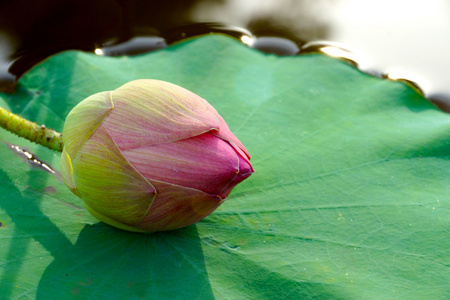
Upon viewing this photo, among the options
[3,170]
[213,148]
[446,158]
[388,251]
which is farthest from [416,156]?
[3,170]

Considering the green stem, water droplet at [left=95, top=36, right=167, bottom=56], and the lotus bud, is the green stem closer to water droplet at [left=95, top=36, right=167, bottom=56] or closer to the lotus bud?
the lotus bud

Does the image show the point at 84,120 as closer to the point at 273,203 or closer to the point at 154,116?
the point at 154,116

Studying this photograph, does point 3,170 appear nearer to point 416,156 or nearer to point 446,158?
point 416,156

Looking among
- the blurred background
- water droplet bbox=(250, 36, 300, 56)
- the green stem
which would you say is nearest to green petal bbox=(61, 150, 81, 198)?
the green stem

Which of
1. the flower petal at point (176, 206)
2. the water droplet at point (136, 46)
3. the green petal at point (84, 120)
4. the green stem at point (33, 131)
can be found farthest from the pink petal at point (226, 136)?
the water droplet at point (136, 46)

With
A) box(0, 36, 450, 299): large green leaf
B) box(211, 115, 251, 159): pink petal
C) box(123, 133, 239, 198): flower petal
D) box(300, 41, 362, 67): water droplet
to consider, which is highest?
box(300, 41, 362, 67): water droplet

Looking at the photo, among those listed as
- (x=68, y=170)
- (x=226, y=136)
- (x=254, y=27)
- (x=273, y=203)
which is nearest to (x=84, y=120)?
(x=68, y=170)

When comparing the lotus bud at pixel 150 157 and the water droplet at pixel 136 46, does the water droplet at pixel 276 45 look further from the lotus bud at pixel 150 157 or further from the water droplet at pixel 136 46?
the lotus bud at pixel 150 157
